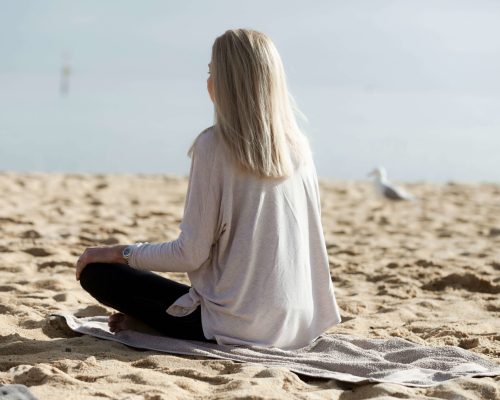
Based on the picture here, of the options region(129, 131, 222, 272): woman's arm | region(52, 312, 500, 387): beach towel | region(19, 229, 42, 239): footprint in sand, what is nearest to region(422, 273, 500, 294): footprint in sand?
region(52, 312, 500, 387): beach towel

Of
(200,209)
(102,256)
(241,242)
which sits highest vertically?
(200,209)

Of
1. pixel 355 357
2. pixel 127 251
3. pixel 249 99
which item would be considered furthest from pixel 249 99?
pixel 355 357

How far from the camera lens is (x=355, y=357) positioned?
3199 millimetres

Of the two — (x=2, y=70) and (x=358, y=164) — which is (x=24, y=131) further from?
(x=2, y=70)

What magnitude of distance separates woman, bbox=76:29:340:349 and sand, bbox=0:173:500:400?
186 mm

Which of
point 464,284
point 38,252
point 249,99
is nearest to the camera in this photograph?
point 249,99

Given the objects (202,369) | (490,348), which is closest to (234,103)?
(202,369)

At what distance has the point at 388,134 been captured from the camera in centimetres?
2264

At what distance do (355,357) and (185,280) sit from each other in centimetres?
197

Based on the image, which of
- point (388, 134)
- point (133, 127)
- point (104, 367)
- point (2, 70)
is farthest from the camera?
point (2, 70)

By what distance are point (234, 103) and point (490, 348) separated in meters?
1.41

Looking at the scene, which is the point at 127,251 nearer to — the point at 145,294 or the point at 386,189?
the point at 145,294

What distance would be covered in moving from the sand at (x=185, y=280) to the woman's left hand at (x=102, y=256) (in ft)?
1.00

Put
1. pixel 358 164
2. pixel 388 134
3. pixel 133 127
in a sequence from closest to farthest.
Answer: pixel 358 164
pixel 388 134
pixel 133 127
